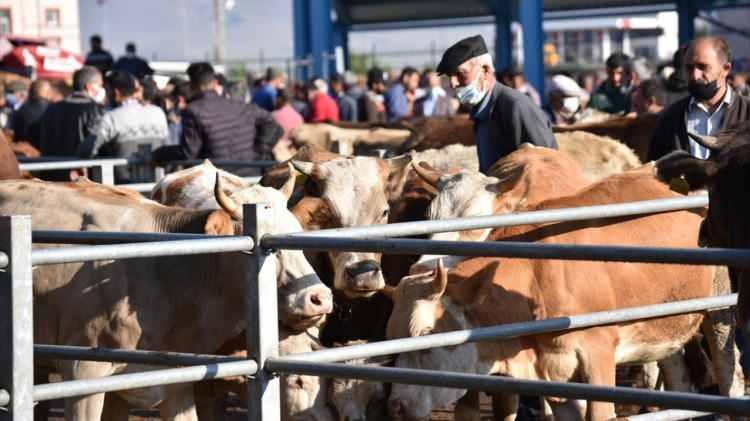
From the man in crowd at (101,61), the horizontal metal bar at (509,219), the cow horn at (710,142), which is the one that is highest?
the man in crowd at (101,61)

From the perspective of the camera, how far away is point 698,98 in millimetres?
7324

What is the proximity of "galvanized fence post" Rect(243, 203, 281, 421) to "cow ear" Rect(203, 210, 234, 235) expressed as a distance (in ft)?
5.16

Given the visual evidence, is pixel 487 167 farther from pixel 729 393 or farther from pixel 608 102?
pixel 608 102

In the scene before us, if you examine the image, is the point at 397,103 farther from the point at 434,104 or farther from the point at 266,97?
the point at 266,97

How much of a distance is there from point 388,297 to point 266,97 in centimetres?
1431

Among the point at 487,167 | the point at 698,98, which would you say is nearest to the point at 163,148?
the point at 487,167

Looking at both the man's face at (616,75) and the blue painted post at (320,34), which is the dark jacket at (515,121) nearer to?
the man's face at (616,75)

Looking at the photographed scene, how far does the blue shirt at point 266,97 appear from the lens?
20.9m

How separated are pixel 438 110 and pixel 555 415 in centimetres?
1194

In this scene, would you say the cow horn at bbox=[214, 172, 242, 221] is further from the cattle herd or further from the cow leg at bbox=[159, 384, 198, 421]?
the cow leg at bbox=[159, 384, 198, 421]

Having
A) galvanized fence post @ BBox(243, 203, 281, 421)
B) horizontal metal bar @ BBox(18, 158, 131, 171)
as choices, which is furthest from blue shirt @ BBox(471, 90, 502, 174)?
galvanized fence post @ BBox(243, 203, 281, 421)

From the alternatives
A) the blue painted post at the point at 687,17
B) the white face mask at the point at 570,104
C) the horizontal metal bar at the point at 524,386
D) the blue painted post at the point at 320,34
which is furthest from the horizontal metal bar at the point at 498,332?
the blue painted post at the point at 687,17

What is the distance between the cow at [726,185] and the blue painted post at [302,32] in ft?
73.2

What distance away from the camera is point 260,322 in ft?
15.3
